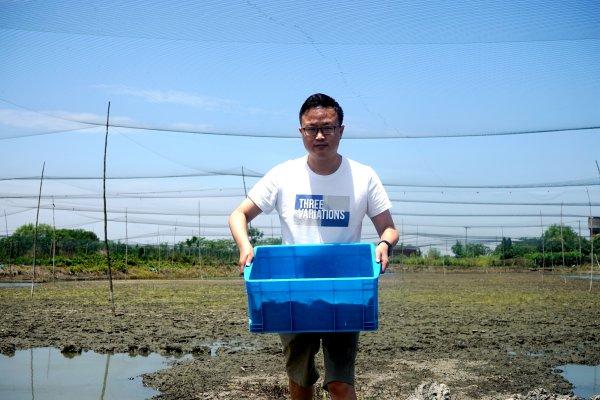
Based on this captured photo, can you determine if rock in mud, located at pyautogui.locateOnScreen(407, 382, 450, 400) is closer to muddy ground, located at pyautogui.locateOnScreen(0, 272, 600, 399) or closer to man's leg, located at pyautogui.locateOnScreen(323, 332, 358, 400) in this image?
muddy ground, located at pyautogui.locateOnScreen(0, 272, 600, 399)

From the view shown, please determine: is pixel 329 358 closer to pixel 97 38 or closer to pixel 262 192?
pixel 262 192

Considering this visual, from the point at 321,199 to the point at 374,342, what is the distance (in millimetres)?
4516

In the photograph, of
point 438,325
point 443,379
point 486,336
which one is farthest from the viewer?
point 438,325

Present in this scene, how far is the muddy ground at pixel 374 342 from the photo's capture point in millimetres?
Result: 5191

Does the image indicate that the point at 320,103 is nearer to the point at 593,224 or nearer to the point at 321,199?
the point at 321,199

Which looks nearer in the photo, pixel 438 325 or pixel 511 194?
pixel 438 325

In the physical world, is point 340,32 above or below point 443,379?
above

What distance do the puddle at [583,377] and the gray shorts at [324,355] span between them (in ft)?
8.41

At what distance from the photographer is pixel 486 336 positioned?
7793 mm

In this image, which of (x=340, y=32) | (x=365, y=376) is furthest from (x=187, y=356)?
(x=340, y=32)

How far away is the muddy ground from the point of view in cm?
519

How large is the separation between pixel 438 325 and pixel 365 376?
11.8 feet

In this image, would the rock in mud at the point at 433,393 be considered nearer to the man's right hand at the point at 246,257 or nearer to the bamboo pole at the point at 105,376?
the man's right hand at the point at 246,257

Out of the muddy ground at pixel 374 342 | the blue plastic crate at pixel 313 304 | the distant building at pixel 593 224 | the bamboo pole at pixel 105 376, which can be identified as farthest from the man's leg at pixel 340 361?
the distant building at pixel 593 224
